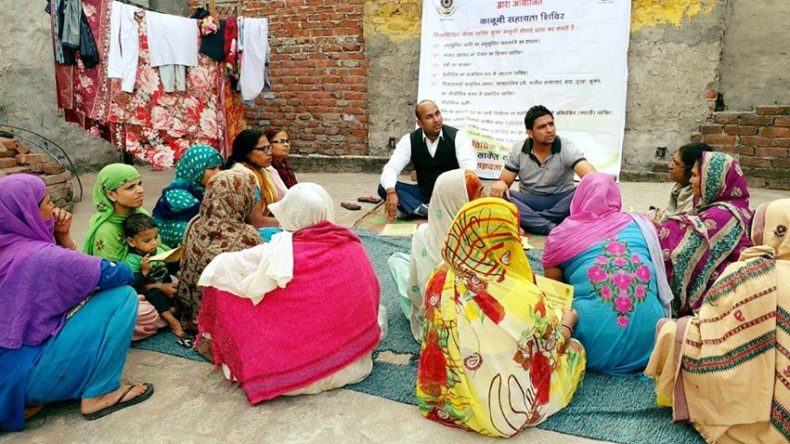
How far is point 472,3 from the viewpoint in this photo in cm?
608

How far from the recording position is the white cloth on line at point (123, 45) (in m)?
5.30

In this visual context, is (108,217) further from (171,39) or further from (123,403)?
(171,39)

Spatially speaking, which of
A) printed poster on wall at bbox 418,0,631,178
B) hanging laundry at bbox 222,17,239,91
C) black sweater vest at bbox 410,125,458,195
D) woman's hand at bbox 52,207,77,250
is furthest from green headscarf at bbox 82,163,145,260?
printed poster on wall at bbox 418,0,631,178

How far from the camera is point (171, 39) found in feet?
18.0

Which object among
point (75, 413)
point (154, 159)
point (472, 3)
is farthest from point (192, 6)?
point (75, 413)

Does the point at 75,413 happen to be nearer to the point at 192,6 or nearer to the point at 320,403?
the point at 320,403

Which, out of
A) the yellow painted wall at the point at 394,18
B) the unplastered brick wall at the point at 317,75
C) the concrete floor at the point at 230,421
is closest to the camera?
the concrete floor at the point at 230,421

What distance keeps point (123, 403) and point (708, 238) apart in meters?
2.56

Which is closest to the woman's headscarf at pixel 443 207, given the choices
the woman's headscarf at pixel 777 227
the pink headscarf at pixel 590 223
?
the pink headscarf at pixel 590 223

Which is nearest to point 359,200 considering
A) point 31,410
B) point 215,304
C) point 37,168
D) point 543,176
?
point 543,176

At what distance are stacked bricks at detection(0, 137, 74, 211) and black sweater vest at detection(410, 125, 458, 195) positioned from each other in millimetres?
3378

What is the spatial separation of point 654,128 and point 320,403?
16.1 ft

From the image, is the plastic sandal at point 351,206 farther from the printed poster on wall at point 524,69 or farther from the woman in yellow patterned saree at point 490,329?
the woman in yellow patterned saree at point 490,329

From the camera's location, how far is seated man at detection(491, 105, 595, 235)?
14.1 ft
